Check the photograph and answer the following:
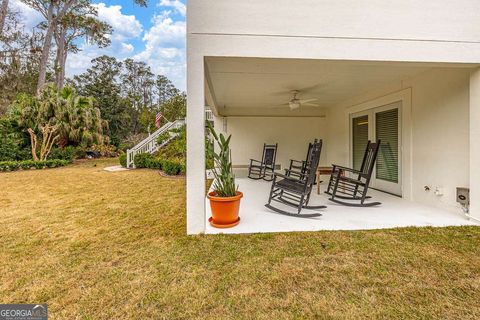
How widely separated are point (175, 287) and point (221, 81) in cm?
373

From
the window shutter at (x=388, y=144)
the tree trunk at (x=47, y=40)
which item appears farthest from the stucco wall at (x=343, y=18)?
the tree trunk at (x=47, y=40)

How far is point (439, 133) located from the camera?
4.03 metres

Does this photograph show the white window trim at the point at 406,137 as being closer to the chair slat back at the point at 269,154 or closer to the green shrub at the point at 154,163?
the chair slat back at the point at 269,154

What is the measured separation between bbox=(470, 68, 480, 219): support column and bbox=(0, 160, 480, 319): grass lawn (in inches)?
22.4

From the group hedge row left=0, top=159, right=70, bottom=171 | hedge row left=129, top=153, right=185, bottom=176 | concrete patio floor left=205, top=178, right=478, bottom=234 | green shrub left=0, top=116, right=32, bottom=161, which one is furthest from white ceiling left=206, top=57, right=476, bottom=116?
green shrub left=0, top=116, right=32, bottom=161

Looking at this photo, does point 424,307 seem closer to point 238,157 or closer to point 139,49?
point 238,157

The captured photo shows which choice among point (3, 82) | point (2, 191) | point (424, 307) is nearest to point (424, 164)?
point (424, 307)

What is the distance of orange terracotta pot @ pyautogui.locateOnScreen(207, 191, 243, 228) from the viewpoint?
10.8 feet

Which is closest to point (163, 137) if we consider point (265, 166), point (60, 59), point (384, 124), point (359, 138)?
point (265, 166)

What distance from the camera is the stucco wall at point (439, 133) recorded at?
145 inches

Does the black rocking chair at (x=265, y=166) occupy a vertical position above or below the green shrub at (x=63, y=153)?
below

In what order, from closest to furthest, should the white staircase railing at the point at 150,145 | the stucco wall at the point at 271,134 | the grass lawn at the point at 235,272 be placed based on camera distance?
1. the grass lawn at the point at 235,272
2. the stucco wall at the point at 271,134
3. the white staircase railing at the point at 150,145

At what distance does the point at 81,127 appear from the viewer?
13.7m

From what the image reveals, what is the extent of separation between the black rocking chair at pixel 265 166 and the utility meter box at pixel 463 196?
15.4 feet
